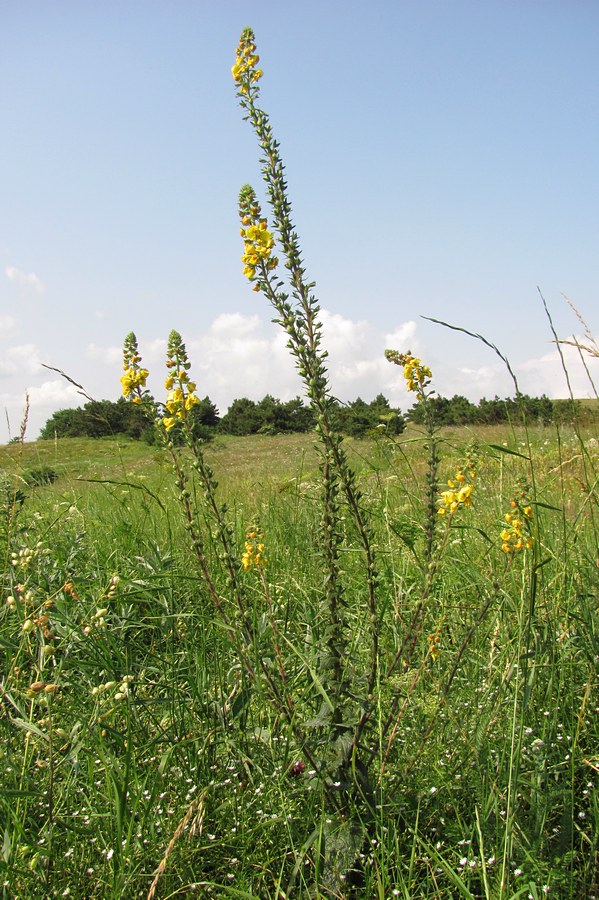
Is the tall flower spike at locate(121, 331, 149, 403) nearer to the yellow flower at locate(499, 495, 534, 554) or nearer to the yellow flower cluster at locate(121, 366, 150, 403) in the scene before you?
the yellow flower cluster at locate(121, 366, 150, 403)

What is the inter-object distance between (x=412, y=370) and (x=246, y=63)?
1.21 meters

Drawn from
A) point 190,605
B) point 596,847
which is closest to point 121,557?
point 190,605

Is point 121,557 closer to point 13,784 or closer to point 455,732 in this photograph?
point 13,784

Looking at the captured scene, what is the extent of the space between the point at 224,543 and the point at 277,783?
2.44ft

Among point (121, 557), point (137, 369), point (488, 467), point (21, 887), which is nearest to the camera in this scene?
point (21, 887)

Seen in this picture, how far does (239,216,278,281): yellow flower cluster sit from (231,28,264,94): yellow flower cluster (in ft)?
1.61

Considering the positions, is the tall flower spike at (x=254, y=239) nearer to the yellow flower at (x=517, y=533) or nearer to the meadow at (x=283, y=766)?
the meadow at (x=283, y=766)

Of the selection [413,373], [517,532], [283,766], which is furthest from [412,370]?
[283,766]

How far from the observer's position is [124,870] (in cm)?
163

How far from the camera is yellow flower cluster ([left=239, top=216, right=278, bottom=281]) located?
1.87m

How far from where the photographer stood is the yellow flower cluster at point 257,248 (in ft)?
6.12

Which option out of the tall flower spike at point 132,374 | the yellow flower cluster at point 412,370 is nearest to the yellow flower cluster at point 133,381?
the tall flower spike at point 132,374

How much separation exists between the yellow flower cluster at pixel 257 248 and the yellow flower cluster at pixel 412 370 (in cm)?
75

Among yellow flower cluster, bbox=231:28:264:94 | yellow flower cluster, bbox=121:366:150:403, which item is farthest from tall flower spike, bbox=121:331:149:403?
yellow flower cluster, bbox=231:28:264:94
